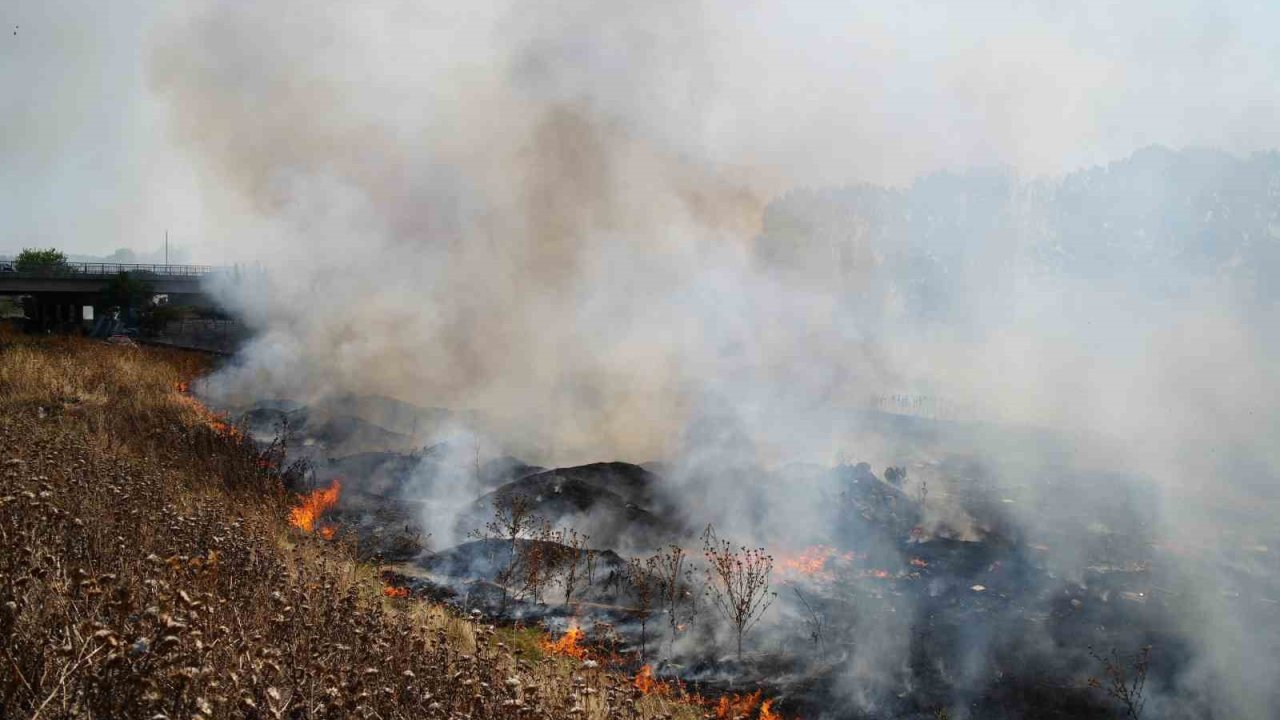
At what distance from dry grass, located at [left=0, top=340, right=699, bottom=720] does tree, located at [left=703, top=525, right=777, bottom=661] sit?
1.80 meters

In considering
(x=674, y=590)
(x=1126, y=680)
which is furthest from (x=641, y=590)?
(x=1126, y=680)

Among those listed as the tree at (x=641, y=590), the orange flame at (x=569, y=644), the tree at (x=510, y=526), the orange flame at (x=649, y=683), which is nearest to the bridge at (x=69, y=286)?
the tree at (x=510, y=526)

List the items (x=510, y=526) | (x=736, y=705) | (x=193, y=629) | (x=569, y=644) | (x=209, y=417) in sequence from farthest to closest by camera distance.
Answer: (x=209, y=417) < (x=510, y=526) < (x=569, y=644) < (x=736, y=705) < (x=193, y=629)

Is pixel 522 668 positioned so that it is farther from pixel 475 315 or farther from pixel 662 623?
pixel 475 315

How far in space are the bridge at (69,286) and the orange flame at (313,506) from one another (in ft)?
93.3

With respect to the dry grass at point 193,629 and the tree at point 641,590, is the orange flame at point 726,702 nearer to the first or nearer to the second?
the dry grass at point 193,629

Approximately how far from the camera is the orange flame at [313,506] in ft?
41.0

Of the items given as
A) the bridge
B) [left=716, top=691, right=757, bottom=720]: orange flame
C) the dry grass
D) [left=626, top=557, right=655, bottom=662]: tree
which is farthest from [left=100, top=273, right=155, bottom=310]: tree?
[left=716, top=691, right=757, bottom=720]: orange flame

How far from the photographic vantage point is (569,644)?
9.59 m

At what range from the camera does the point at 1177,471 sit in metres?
21.6

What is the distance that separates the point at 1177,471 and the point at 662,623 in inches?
744

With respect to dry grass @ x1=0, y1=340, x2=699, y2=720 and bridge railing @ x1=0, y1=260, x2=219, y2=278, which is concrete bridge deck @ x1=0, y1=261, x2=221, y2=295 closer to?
bridge railing @ x1=0, y1=260, x2=219, y2=278

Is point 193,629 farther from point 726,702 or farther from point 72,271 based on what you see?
point 72,271

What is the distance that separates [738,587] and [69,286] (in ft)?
126
